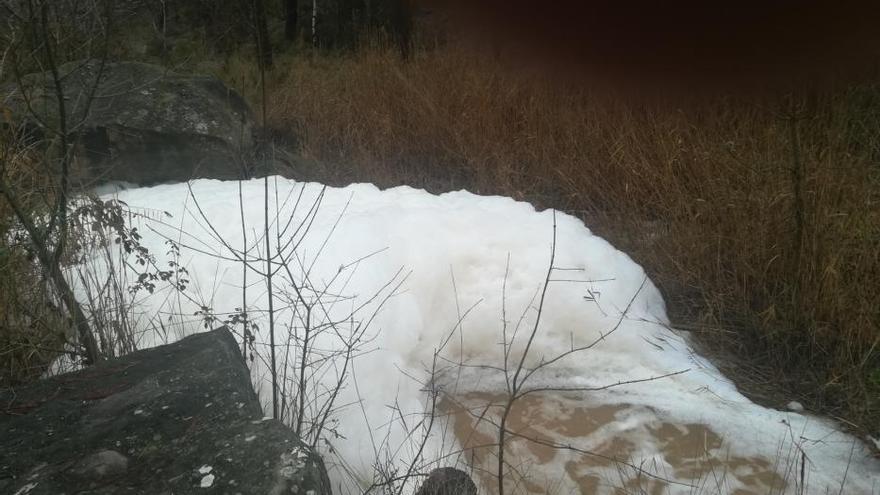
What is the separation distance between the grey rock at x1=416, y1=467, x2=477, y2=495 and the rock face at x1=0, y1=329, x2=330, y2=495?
1.50 ft

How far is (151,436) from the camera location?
4.91ft

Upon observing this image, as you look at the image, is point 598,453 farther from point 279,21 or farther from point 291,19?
point 279,21

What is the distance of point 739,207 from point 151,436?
2.44 metres

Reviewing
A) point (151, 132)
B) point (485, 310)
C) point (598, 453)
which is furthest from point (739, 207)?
point (151, 132)

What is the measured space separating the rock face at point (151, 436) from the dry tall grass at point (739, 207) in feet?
3.33

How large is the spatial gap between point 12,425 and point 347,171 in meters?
3.42

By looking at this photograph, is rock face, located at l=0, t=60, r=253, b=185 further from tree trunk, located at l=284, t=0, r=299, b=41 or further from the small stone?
tree trunk, located at l=284, t=0, r=299, b=41

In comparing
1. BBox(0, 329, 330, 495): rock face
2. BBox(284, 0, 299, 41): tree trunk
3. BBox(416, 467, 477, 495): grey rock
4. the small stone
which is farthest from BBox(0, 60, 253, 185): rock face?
BBox(284, 0, 299, 41): tree trunk

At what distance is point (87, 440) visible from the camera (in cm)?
149

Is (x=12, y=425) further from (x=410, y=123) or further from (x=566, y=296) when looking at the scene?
(x=410, y=123)

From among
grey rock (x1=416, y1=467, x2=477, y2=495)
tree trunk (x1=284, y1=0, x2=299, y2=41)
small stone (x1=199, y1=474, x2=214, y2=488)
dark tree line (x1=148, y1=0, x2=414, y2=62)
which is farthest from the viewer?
tree trunk (x1=284, y1=0, x2=299, y2=41)

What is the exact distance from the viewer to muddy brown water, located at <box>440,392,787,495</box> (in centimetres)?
209

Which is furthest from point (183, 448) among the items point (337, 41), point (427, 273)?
point (337, 41)

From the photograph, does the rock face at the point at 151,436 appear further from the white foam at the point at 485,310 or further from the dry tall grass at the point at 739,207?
the dry tall grass at the point at 739,207
